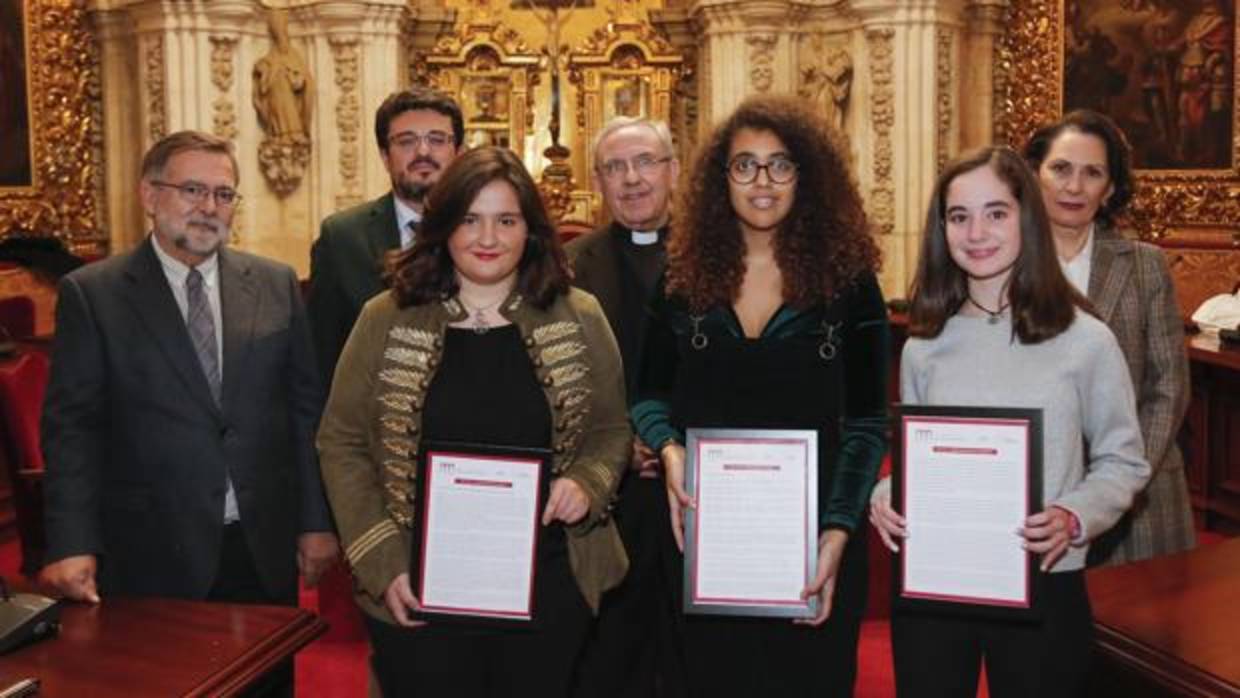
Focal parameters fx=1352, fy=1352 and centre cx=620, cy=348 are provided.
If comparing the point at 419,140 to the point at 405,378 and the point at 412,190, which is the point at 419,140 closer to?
the point at 412,190

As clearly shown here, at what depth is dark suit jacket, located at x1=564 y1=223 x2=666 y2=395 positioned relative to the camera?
4113 millimetres

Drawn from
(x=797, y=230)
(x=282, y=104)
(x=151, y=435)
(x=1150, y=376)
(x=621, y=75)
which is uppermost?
(x=621, y=75)

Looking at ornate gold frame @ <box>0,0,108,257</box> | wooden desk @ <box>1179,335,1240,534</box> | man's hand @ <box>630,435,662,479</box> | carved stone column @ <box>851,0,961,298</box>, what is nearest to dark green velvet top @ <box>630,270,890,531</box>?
man's hand @ <box>630,435,662,479</box>

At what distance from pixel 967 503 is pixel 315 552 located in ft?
6.09

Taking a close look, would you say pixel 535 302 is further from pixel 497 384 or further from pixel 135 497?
pixel 135 497

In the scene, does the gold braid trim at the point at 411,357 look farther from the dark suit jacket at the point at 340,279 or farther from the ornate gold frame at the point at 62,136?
the ornate gold frame at the point at 62,136

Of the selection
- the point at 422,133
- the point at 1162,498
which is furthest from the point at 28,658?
the point at 1162,498

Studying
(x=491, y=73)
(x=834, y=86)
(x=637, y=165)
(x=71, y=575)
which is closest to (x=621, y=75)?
(x=491, y=73)

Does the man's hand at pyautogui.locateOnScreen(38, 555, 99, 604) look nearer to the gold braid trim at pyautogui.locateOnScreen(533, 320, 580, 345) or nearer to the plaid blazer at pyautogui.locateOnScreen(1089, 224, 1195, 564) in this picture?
the gold braid trim at pyautogui.locateOnScreen(533, 320, 580, 345)

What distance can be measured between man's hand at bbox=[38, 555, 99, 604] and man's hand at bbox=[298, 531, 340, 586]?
599mm

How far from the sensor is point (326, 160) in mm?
11328

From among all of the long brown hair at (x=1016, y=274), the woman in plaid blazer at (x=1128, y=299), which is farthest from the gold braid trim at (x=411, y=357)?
the woman in plaid blazer at (x=1128, y=299)

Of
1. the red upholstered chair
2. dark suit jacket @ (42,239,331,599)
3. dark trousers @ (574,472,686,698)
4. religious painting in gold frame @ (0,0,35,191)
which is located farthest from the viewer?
religious painting in gold frame @ (0,0,35,191)

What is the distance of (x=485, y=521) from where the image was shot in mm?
2797
